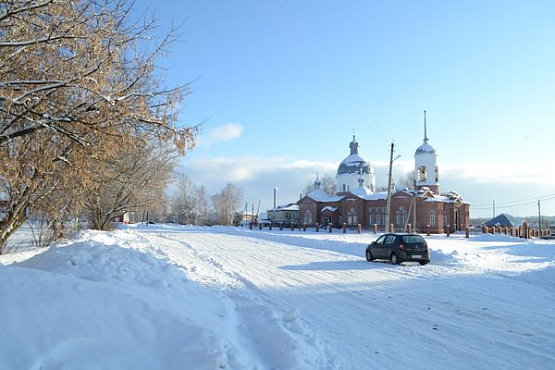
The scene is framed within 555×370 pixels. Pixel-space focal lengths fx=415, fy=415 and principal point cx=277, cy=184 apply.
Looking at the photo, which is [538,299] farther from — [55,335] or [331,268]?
[55,335]

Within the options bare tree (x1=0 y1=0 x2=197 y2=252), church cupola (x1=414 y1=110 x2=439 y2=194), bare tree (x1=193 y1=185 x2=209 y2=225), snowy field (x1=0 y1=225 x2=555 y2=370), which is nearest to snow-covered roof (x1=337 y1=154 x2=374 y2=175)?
church cupola (x1=414 y1=110 x2=439 y2=194)

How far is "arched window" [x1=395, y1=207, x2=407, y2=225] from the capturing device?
200 ft

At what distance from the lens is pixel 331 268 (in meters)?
15.3

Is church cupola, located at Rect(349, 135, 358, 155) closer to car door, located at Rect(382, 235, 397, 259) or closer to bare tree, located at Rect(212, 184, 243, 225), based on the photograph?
bare tree, located at Rect(212, 184, 243, 225)

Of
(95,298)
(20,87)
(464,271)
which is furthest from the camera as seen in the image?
(464,271)

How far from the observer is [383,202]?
65.1 metres

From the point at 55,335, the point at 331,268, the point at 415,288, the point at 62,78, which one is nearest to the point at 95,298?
the point at 55,335

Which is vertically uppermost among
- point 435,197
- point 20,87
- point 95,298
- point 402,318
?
point 435,197

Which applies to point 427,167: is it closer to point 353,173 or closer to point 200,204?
point 353,173

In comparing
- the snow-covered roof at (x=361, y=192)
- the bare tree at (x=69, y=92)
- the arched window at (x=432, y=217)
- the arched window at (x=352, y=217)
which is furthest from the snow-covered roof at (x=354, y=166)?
the bare tree at (x=69, y=92)

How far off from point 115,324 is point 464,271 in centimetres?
1363

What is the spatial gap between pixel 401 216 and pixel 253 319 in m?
57.2

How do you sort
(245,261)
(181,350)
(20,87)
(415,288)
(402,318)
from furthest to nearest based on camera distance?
(245,261) < (415,288) < (402,318) < (20,87) < (181,350)

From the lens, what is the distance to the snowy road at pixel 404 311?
565 cm
